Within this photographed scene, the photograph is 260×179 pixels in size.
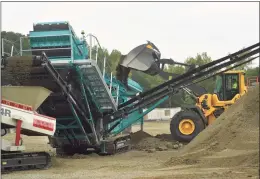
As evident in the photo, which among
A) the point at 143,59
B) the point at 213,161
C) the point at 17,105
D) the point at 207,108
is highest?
the point at 143,59

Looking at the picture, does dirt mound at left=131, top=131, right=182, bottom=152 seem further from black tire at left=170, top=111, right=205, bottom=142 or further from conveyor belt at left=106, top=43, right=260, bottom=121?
conveyor belt at left=106, top=43, right=260, bottom=121

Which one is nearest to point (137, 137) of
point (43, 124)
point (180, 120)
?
point (180, 120)

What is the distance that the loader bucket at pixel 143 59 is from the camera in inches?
591

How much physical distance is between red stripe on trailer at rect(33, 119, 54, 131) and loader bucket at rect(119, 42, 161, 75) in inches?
187

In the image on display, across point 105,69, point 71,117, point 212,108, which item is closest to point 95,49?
point 105,69

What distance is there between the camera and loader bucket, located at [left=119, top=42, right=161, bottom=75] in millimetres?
15023

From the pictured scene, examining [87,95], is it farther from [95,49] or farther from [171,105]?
[171,105]

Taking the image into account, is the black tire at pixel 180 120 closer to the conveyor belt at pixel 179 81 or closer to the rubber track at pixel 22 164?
the conveyor belt at pixel 179 81

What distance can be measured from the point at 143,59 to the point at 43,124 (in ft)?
16.9

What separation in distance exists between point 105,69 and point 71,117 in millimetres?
1726

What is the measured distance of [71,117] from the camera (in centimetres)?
1386

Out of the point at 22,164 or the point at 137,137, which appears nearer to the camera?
the point at 22,164

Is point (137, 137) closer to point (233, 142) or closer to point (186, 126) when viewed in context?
point (186, 126)

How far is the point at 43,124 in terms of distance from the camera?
10930mm
